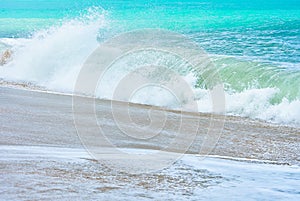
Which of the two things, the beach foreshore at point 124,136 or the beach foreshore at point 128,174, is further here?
the beach foreshore at point 124,136

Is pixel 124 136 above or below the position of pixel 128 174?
above

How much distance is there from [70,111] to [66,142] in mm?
2846

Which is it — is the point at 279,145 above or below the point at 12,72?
below

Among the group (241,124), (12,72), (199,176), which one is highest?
(12,72)

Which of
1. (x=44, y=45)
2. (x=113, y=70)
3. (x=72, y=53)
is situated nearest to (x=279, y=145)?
(x=113, y=70)

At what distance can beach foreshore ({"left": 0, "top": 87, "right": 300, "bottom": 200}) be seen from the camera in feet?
14.8

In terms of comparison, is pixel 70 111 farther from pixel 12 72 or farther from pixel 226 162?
pixel 12 72

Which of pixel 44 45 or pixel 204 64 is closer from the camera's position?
pixel 204 64

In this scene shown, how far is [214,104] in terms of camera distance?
1181 centimetres

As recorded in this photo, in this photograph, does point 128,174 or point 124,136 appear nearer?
point 128,174

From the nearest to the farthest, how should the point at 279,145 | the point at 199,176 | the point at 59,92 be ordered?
the point at 199,176, the point at 279,145, the point at 59,92

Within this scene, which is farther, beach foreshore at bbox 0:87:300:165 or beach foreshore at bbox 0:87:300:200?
beach foreshore at bbox 0:87:300:165

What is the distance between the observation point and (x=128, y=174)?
520 cm

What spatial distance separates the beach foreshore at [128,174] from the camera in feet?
14.8
